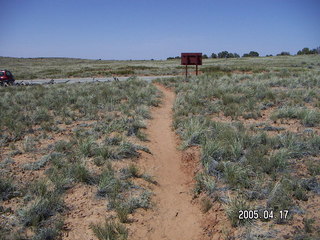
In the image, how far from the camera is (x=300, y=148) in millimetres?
6254

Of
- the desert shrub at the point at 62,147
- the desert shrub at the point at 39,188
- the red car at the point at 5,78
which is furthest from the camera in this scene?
the red car at the point at 5,78

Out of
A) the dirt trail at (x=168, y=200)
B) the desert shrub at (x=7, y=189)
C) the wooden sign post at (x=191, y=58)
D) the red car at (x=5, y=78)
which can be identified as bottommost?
the dirt trail at (x=168, y=200)

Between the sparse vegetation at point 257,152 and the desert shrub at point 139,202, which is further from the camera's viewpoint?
the desert shrub at point 139,202

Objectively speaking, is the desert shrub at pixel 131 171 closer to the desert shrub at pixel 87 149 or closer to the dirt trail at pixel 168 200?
the dirt trail at pixel 168 200

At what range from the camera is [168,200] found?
5.17 metres

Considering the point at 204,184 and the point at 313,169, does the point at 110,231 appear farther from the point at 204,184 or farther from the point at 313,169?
the point at 313,169

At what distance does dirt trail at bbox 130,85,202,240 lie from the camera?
14.1 ft

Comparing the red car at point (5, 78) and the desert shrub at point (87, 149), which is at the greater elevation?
the red car at point (5, 78)

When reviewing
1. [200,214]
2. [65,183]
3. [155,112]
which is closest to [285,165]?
[200,214]

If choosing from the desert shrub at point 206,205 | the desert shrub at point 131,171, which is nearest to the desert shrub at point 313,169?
the desert shrub at point 206,205

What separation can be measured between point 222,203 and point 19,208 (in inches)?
145

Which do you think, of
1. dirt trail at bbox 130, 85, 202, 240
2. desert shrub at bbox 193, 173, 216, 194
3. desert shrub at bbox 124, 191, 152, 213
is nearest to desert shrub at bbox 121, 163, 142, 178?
dirt trail at bbox 130, 85, 202, 240

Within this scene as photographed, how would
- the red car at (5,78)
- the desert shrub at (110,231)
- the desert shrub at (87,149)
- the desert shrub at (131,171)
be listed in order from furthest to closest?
1. the red car at (5,78)
2. the desert shrub at (87,149)
3. the desert shrub at (131,171)
4. the desert shrub at (110,231)

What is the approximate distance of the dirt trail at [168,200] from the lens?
4293mm
